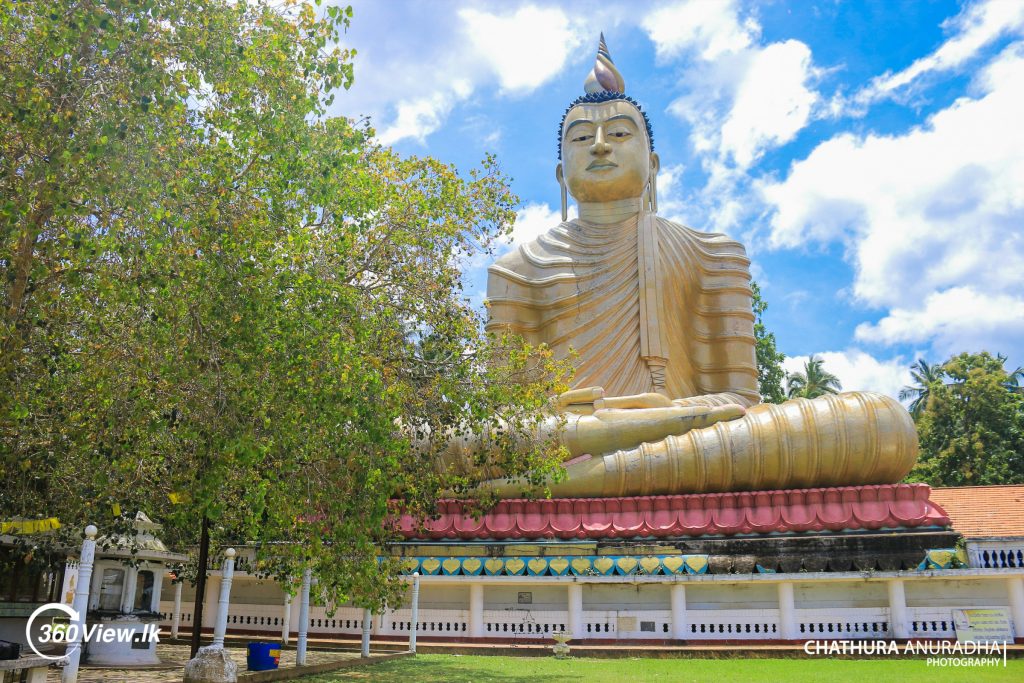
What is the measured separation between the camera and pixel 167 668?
9.38 meters

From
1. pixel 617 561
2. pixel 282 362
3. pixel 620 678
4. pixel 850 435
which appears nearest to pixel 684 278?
pixel 850 435

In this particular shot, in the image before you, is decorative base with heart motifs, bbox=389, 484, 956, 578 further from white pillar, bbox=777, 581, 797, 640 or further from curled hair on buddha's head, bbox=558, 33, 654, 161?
curled hair on buddha's head, bbox=558, 33, 654, 161

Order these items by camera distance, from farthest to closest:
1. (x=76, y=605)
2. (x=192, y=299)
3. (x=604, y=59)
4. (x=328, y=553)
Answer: (x=604, y=59), (x=328, y=553), (x=192, y=299), (x=76, y=605)

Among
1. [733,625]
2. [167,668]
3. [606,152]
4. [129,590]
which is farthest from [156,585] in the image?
[606,152]

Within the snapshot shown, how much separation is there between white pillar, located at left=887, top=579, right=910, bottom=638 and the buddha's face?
31.9ft

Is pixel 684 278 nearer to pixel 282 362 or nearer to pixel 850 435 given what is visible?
pixel 850 435

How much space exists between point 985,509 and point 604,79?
11676 millimetres

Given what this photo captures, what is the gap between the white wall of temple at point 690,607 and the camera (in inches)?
422

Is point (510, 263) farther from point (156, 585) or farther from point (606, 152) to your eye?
point (156, 585)

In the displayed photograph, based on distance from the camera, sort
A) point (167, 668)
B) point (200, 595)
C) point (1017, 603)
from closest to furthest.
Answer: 1. point (200, 595)
2. point (167, 668)
3. point (1017, 603)

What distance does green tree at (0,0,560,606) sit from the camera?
629 cm

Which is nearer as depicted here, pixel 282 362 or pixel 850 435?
pixel 282 362

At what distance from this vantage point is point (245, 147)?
23.3ft

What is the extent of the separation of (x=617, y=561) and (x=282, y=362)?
21.4 ft
